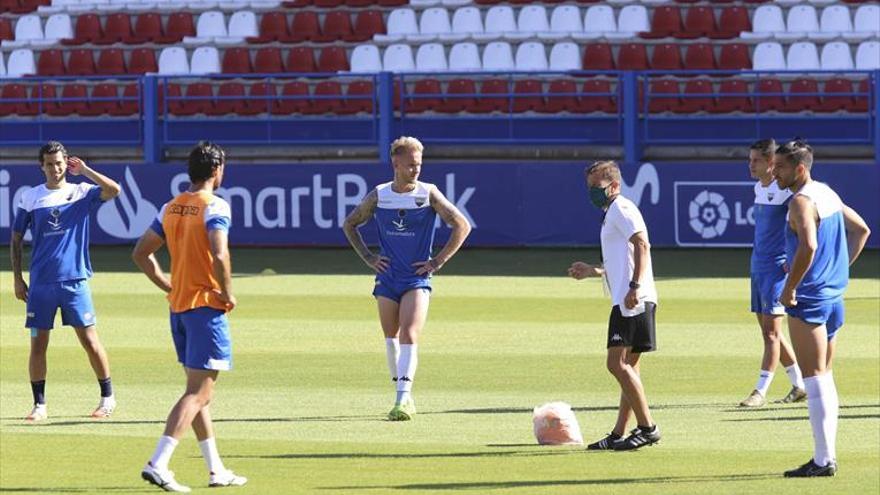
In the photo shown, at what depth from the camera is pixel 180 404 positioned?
9.43 metres

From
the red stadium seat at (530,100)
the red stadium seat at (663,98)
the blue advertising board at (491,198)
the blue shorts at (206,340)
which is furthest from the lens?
the red stadium seat at (530,100)

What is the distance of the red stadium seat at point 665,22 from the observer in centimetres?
2980

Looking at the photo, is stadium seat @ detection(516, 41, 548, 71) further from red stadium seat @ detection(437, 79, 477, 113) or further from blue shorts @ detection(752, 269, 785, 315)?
blue shorts @ detection(752, 269, 785, 315)

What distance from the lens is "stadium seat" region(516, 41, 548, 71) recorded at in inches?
1164

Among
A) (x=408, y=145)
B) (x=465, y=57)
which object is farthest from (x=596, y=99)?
(x=408, y=145)

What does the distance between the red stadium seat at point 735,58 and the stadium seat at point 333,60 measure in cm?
656

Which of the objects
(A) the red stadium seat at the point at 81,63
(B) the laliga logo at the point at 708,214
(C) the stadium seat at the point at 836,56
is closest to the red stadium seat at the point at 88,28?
(A) the red stadium seat at the point at 81,63

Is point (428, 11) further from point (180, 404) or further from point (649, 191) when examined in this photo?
point (180, 404)

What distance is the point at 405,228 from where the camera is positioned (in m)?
12.7

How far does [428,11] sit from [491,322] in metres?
13.3

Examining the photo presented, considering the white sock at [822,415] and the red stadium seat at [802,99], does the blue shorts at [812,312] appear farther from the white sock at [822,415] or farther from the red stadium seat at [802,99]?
the red stadium seat at [802,99]

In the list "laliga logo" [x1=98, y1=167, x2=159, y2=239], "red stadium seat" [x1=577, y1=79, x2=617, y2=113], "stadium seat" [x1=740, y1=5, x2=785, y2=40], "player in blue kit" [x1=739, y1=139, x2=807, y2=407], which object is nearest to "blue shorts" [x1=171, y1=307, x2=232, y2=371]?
"player in blue kit" [x1=739, y1=139, x2=807, y2=407]

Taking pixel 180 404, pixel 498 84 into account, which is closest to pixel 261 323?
pixel 180 404

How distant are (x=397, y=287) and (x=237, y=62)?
1915 centimetres
